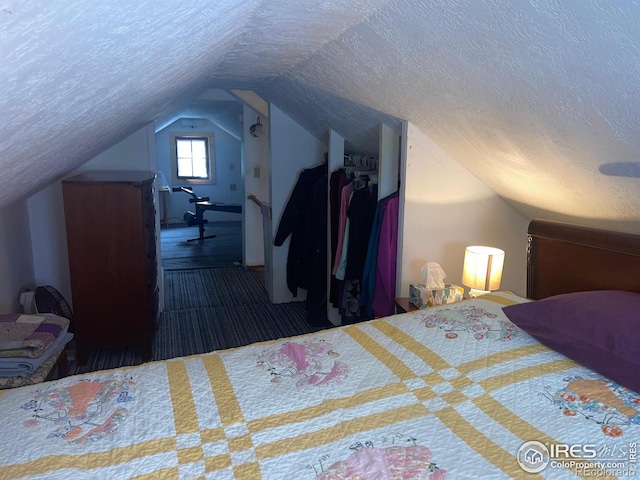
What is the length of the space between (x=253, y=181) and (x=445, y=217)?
121 inches

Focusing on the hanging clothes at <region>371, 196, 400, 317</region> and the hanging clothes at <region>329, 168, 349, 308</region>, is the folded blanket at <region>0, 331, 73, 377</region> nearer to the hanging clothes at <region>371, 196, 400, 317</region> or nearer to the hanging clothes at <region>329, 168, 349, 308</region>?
the hanging clothes at <region>371, 196, 400, 317</region>

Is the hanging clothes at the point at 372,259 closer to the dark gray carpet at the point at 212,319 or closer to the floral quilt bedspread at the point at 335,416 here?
the dark gray carpet at the point at 212,319

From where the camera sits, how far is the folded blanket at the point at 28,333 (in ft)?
6.54

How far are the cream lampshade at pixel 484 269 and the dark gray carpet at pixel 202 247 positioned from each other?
12.5ft

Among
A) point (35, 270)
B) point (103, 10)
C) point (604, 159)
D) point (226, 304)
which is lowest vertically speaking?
point (226, 304)

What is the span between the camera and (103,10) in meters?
0.82

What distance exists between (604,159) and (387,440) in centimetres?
118

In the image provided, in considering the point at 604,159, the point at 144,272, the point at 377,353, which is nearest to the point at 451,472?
the point at 377,353

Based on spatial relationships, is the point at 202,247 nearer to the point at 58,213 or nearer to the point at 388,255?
the point at 58,213

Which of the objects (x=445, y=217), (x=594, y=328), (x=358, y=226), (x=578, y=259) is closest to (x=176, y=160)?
(x=358, y=226)

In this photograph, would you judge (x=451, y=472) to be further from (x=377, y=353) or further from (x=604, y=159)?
(x=604, y=159)

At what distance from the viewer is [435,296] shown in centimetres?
232

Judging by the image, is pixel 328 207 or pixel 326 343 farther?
pixel 328 207

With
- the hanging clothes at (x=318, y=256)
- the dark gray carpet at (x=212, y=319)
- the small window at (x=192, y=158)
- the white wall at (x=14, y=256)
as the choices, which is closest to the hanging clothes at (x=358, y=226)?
the hanging clothes at (x=318, y=256)
